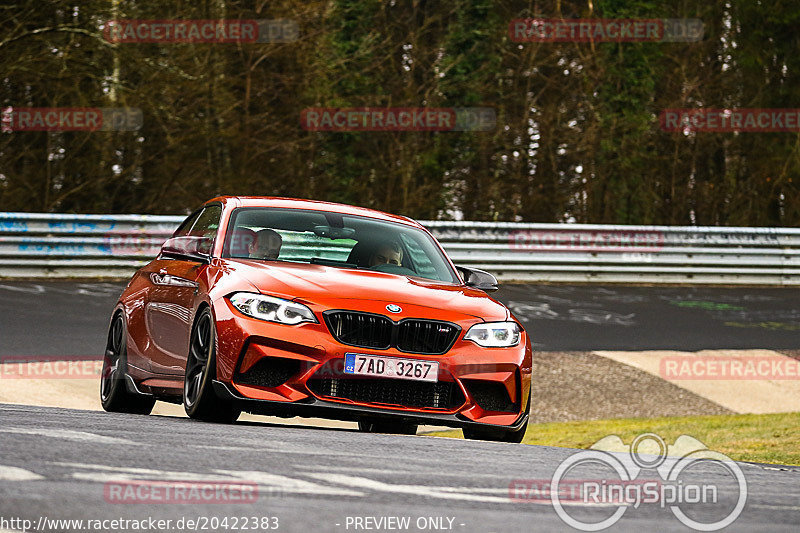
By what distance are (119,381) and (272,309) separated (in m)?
2.37

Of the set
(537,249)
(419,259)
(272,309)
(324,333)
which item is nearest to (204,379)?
(272,309)

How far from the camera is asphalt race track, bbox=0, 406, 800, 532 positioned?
172 inches

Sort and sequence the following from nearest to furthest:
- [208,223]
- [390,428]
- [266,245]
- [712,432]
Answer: [266,245] → [208,223] → [390,428] → [712,432]

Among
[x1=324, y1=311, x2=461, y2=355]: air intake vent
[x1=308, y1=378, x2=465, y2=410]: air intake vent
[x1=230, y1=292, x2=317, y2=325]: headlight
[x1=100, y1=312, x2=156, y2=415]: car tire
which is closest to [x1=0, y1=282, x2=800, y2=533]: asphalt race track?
[x1=308, y1=378, x2=465, y2=410]: air intake vent

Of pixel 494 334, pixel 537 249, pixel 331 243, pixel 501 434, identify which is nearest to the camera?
pixel 494 334

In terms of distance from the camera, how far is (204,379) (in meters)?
7.68

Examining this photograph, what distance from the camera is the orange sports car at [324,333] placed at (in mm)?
7477

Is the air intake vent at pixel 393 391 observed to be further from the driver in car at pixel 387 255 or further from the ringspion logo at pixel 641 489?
the driver in car at pixel 387 255

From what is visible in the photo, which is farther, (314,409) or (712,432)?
(712,432)

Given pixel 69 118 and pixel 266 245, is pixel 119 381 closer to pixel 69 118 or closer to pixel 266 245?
pixel 266 245

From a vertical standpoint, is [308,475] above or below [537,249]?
above

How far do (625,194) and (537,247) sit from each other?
16.2m

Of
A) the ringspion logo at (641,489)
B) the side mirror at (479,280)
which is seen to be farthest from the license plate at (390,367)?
the side mirror at (479,280)

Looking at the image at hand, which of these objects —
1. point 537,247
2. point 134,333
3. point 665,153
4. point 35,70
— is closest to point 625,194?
point 665,153
